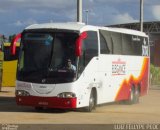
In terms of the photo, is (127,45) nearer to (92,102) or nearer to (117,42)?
(117,42)

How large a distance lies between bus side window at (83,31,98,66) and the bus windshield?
2.28 feet

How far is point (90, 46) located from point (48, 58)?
174cm

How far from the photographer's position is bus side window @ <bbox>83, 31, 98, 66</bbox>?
19.8 m

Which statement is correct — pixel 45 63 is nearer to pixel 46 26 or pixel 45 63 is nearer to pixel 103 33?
pixel 46 26

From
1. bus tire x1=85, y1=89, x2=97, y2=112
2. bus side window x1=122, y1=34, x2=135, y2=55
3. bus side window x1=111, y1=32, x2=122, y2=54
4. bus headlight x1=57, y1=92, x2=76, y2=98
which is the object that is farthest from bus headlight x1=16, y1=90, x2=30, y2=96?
bus side window x1=122, y1=34, x2=135, y2=55

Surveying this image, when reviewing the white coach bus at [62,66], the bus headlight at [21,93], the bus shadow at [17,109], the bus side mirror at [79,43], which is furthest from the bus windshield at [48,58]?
the bus shadow at [17,109]

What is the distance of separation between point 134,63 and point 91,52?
206 inches

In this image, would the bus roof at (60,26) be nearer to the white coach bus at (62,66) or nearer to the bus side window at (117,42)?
the white coach bus at (62,66)

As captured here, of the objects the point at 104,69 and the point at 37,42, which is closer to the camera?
the point at 37,42

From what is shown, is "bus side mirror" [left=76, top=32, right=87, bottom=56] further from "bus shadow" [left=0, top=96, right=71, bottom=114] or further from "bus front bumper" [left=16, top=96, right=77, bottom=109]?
"bus shadow" [left=0, top=96, right=71, bottom=114]

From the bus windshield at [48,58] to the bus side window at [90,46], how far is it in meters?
0.69

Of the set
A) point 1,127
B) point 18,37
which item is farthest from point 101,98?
point 1,127

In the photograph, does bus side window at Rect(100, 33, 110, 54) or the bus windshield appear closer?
the bus windshield

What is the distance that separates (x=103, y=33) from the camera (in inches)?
850
